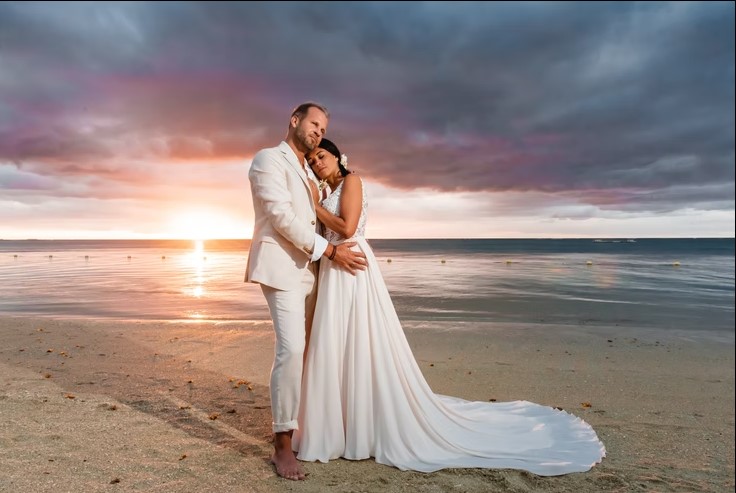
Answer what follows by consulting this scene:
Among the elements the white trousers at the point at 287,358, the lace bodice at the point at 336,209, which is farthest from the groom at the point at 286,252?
the lace bodice at the point at 336,209

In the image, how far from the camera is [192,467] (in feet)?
12.7

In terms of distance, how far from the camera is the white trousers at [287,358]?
3.88 metres

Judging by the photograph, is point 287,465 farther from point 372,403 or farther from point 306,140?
point 306,140

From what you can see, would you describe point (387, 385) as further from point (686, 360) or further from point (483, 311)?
point (483, 311)

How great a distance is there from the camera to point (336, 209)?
4.32m

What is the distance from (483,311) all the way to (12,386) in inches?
463

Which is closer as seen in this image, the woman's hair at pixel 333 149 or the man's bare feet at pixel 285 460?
the man's bare feet at pixel 285 460

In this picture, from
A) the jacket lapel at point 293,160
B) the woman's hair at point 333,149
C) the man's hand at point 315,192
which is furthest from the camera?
the woman's hair at point 333,149

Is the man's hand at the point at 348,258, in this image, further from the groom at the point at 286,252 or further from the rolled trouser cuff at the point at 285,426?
the rolled trouser cuff at the point at 285,426

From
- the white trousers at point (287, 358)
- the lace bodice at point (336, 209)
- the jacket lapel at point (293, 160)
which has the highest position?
Result: the jacket lapel at point (293, 160)

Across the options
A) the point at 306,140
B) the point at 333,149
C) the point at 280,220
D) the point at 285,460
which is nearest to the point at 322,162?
the point at 333,149

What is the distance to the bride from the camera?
4.05m

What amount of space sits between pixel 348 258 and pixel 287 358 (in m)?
0.93

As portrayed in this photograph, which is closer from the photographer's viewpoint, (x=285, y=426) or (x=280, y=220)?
(x=280, y=220)
